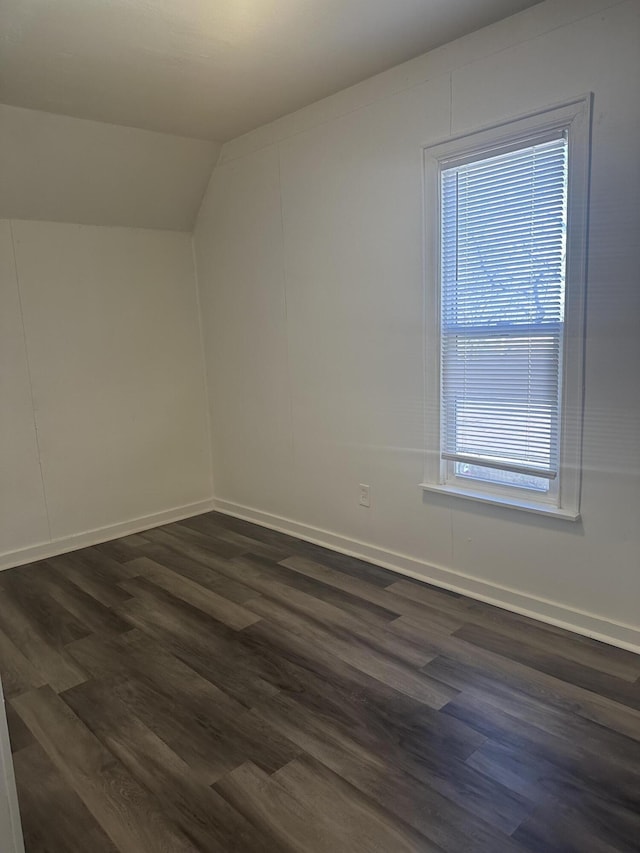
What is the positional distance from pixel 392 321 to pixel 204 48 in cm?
148

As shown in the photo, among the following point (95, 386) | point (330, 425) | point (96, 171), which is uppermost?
point (96, 171)

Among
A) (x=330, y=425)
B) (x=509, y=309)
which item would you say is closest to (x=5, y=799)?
(x=509, y=309)

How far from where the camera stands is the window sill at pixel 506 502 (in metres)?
2.51

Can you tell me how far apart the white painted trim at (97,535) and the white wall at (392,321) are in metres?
0.29

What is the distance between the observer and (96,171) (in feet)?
11.7

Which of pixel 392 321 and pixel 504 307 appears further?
pixel 392 321

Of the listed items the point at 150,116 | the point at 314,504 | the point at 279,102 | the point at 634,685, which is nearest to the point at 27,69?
the point at 150,116

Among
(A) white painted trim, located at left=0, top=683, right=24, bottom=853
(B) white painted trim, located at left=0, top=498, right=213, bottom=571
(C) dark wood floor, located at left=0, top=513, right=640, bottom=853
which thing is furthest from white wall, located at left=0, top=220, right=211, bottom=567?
(A) white painted trim, located at left=0, top=683, right=24, bottom=853

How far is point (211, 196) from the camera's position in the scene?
161 inches

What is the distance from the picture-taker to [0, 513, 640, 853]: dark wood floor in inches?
65.4

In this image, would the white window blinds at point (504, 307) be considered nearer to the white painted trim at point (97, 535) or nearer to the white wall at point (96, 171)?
the white wall at point (96, 171)

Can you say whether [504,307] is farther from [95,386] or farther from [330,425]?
[95,386]

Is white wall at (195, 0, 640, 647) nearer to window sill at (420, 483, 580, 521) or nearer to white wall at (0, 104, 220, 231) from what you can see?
window sill at (420, 483, 580, 521)

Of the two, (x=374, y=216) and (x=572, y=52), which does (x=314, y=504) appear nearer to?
(x=374, y=216)
